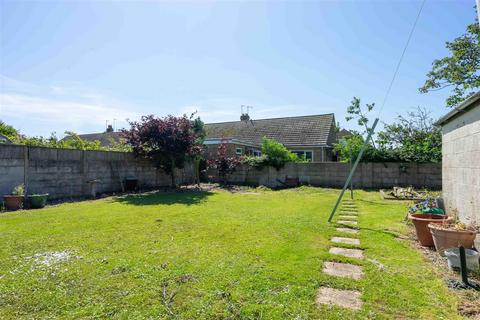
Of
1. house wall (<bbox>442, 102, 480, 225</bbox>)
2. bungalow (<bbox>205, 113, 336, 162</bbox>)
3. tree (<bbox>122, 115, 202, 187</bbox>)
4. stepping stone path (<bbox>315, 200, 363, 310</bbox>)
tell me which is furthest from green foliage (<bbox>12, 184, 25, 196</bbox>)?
house wall (<bbox>442, 102, 480, 225</bbox>)

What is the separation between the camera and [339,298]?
8.96 feet

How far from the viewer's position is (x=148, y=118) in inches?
489

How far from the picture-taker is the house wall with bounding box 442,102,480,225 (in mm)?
4145

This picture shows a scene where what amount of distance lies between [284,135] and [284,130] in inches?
28.9

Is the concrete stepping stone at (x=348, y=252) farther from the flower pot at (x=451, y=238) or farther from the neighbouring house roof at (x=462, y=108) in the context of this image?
the neighbouring house roof at (x=462, y=108)

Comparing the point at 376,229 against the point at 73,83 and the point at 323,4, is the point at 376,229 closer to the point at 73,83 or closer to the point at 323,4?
the point at 323,4

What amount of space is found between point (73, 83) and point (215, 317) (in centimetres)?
1161

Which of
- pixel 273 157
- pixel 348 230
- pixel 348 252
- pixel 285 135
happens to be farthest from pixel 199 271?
pixel 285 135

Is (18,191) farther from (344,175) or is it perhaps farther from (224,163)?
(344,175)

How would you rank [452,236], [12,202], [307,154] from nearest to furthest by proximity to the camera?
[452,236] < [12,202] < [307,154]

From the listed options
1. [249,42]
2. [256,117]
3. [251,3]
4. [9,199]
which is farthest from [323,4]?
[256,117]

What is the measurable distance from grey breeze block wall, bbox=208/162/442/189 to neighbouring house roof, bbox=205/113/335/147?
5.46 m

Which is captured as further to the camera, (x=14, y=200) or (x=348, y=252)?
(x=14, y=200)

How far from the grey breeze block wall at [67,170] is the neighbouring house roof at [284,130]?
770 centimetres
